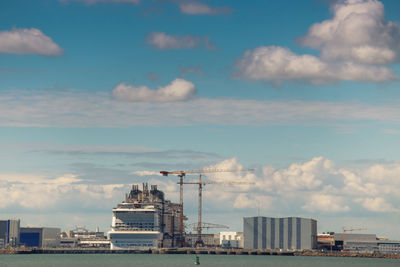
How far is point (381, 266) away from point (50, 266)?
8587cm

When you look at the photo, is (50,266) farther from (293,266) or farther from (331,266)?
(331,266)

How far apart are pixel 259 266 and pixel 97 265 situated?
1536 inches

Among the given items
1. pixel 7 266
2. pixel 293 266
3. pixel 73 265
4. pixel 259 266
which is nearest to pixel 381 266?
pixel 293 266

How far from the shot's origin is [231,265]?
171 m

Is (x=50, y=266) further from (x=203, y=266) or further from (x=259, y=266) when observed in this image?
(x=259, y=266)

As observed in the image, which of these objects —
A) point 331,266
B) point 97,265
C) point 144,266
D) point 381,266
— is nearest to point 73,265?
point 97,265

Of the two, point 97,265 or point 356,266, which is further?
point 356,266

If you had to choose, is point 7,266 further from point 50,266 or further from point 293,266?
point 293,266

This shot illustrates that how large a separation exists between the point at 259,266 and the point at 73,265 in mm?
44947

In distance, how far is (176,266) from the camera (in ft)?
519

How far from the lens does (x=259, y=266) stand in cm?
16462

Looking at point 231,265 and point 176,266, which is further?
point 231,265

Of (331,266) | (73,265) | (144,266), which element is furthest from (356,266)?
(73,265)

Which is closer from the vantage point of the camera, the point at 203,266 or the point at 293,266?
the point at 203,266
